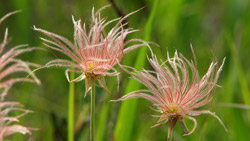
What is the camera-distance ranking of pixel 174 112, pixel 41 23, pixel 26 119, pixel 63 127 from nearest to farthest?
pixel 174 112, pixel 63 127, pixel 26 119, pixel 41 23

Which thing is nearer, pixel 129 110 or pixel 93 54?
pixel 93 54

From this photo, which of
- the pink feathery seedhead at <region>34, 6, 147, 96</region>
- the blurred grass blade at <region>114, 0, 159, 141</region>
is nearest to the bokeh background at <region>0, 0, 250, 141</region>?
the blurred grass blade at <region>114, 0, 159, 141</region>

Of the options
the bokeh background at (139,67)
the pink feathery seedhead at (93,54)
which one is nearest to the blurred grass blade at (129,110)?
the bokeh background at (139,67)

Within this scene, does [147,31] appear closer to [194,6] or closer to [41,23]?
[194,6]

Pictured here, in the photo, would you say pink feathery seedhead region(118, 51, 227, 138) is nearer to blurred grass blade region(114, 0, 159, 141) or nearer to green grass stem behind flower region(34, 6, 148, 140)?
green grass stem behind flower region(34, 6, 148, 140)

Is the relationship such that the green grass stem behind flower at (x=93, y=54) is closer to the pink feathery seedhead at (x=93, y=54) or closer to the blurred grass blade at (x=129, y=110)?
the pink feathery seedhead at (x=93, y=54)

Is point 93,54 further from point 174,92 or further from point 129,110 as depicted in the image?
point 129,110

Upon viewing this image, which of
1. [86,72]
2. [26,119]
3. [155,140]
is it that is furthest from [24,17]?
[86,72]

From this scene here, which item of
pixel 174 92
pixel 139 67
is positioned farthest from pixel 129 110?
pixel 174 92
